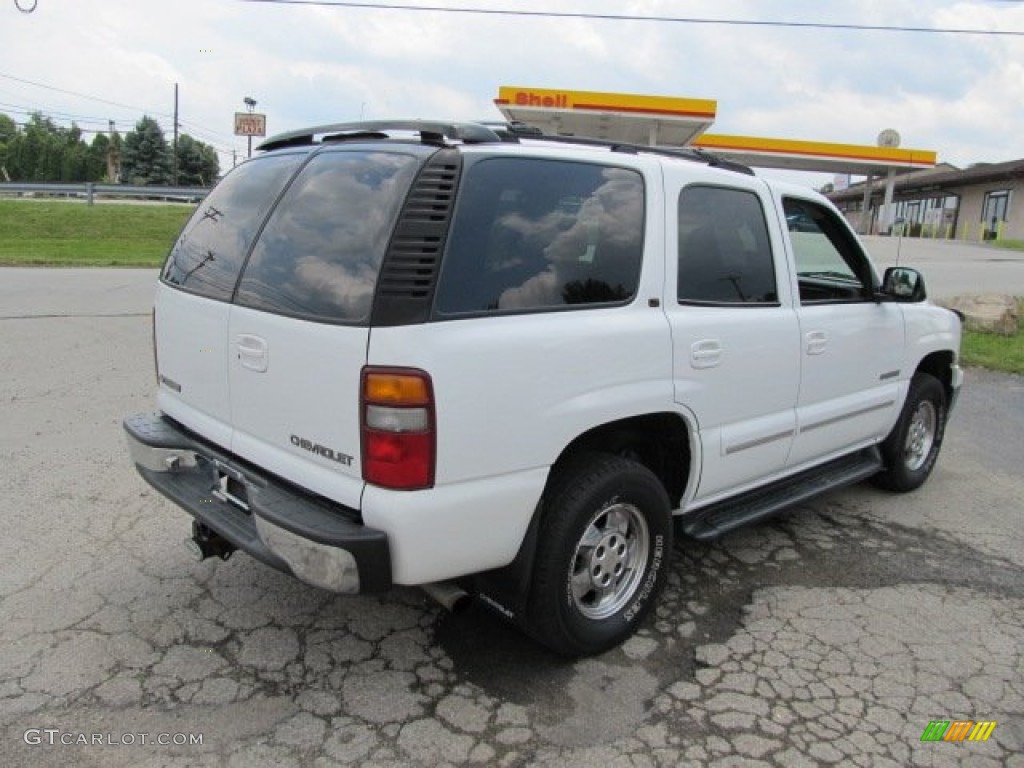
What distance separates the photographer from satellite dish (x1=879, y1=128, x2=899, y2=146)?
1561 inches

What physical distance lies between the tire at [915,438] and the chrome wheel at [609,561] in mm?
2408

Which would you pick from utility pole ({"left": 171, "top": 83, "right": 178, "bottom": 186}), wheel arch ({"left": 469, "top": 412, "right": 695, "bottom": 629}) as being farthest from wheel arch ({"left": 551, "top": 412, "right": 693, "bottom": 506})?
utility pole ({"left": 171, "top": 83, "right": 178, "bottom": 186})

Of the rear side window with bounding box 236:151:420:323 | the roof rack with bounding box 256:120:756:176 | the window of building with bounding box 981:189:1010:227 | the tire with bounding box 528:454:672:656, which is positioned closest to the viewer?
the rear side window with bounding box 236:151:420:323

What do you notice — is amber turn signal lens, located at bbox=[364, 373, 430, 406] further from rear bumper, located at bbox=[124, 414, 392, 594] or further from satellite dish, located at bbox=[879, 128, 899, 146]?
satellite dish, located at bbox=[879, 128, 899, 146]

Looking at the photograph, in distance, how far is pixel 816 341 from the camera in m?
3.92

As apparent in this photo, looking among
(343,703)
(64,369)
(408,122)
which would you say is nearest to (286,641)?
(343,703)

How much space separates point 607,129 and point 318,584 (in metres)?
32.9

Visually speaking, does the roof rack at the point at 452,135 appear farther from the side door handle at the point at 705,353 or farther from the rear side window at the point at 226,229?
the side door handle at the point at 705,353

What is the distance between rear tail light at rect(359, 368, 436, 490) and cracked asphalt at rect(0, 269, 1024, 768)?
3.01 feet

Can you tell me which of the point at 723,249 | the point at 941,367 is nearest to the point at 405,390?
the point at 723,249

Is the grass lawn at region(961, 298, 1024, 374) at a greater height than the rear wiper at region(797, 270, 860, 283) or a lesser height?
lesser

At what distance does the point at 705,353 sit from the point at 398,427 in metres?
1.44

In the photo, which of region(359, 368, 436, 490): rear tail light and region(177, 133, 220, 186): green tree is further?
region(177, 133, 220, 186): green tree

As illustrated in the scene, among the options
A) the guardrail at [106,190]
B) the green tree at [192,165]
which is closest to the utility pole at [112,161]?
the green tree at [192,165]
